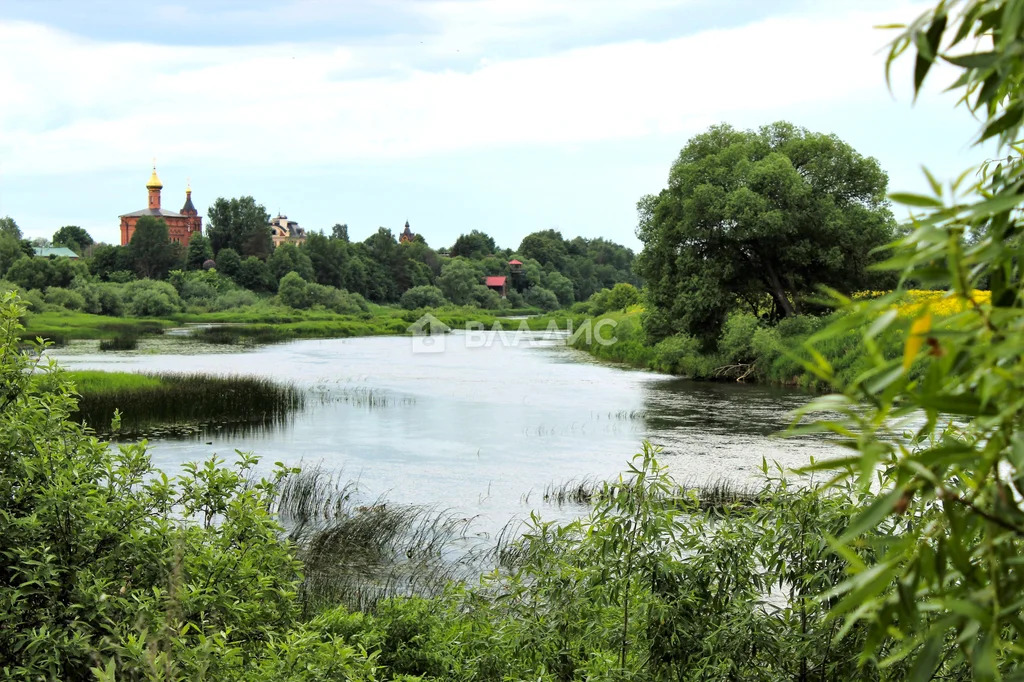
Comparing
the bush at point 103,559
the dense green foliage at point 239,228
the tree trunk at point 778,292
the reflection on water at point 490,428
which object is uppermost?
the dense green foliage at point 239,228

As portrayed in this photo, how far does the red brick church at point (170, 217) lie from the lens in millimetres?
140000

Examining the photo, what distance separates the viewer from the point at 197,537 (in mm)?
4738

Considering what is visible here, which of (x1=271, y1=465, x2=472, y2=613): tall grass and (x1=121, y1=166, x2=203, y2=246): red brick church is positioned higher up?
(x1=121, y1=166, x2=203, y2=246): red brick church

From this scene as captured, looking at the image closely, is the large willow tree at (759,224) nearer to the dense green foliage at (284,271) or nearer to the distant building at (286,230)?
the dense green foliage at (284,271)

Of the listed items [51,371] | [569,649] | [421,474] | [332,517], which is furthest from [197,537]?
[421,474]

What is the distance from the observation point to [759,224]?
105ft

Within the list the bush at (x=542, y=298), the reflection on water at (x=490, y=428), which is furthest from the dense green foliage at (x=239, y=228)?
the reflection on water at (x=490, y=428)

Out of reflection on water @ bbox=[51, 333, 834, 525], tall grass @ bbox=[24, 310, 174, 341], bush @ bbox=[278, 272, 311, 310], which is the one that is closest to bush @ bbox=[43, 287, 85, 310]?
tall grass @ bbox=[24, 310, 174, 341]

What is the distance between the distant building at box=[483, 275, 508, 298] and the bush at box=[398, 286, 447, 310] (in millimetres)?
12197

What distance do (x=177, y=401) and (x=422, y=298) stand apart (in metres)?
85.5

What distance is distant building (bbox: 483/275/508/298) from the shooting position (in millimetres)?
121438

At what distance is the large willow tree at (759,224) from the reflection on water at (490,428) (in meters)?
4.47

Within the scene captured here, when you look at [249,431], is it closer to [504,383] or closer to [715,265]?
[504,383]

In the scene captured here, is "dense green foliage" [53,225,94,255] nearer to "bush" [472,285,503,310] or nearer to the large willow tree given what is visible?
"bush" [472,285,503,310]
